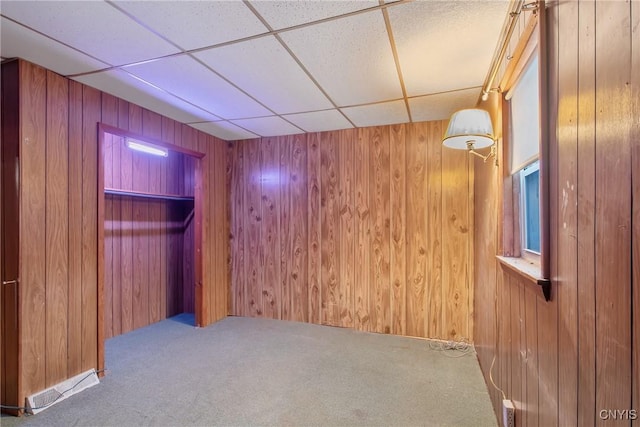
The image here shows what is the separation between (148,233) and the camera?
154 inches

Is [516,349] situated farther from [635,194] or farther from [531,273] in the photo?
[635,194]

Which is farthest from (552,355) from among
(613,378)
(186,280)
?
(186,280)

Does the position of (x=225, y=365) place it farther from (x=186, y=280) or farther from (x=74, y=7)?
(x=74, y=7)

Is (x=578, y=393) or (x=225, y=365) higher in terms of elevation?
(x=578, y=393)

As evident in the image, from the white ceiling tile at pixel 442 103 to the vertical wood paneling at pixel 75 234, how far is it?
2.82 metres

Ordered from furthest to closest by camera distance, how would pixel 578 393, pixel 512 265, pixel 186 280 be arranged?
pixel 186 280 → pixel 512 265 → pixel 578 393

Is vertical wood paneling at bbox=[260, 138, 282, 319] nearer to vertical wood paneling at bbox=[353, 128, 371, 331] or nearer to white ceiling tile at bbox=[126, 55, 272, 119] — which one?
white ceiling tile at bbox=[126, 55, 272, 119]

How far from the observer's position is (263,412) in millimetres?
2074

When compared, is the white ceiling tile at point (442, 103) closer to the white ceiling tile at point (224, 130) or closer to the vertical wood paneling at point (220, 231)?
the white ceiling tile at point (224, 130)

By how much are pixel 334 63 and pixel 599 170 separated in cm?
174


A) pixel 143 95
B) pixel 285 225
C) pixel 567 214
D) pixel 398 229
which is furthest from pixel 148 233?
pixel 567 214

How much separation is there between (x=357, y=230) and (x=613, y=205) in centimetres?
297

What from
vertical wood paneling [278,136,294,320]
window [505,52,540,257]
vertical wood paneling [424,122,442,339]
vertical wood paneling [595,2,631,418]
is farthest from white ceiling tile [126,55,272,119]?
vertical wood paneling [595,2,631,418]

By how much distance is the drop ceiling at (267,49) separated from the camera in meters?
1.55
